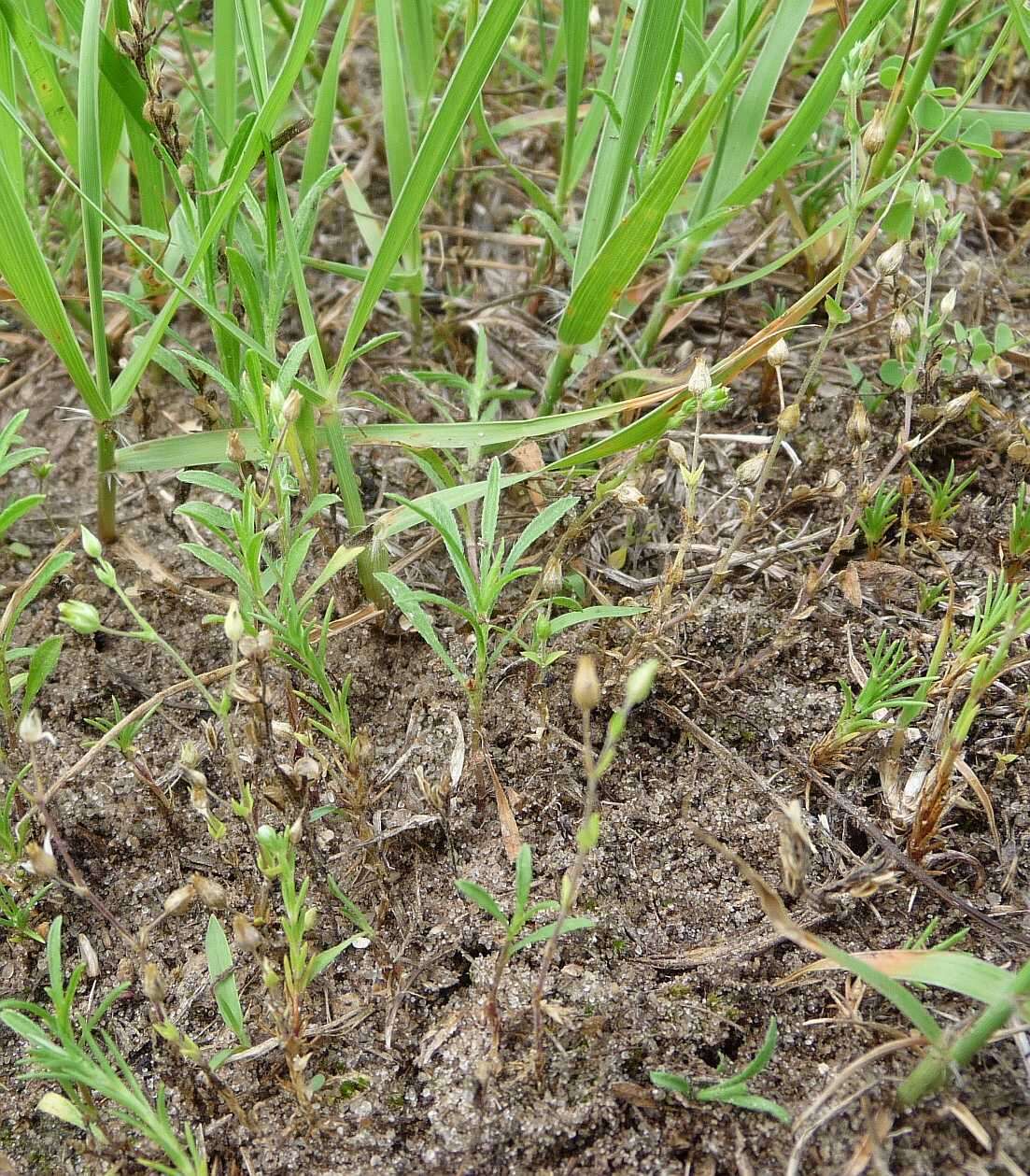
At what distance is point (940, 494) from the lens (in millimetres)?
1578

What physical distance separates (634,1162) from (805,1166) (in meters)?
0.19

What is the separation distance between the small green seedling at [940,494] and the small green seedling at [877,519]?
5cm

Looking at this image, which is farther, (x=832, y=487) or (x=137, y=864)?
(x=832, y=487)

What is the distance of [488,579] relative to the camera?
50.6 inches

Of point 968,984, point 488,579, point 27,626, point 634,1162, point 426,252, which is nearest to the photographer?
point 968,984

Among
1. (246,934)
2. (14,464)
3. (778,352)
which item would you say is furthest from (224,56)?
(246,934)

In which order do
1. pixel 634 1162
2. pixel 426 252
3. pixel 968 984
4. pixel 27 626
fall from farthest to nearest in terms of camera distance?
pixel 426 252
pixel 27 626
pixel 634 1162
pixel 968 984

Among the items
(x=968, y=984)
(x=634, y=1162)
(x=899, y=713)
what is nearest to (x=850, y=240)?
(x=899, y=713)

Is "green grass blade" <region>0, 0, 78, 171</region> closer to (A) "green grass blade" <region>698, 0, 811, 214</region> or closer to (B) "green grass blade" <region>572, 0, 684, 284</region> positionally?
(B) "green grass blade" <region>572, 0, 684, 284</region>

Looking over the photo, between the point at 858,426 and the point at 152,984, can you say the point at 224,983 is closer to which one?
the point at 152,984

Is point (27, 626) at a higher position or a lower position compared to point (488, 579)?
lower

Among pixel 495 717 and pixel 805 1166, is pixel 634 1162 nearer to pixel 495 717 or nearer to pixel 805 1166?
pixel 805 1166

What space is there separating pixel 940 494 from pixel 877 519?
4.4 inches

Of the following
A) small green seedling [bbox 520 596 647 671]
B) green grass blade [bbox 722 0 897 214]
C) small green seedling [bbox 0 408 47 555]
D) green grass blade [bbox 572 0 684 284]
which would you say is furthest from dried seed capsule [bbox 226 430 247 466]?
green grass blade [bbox 722 0 897 214]
